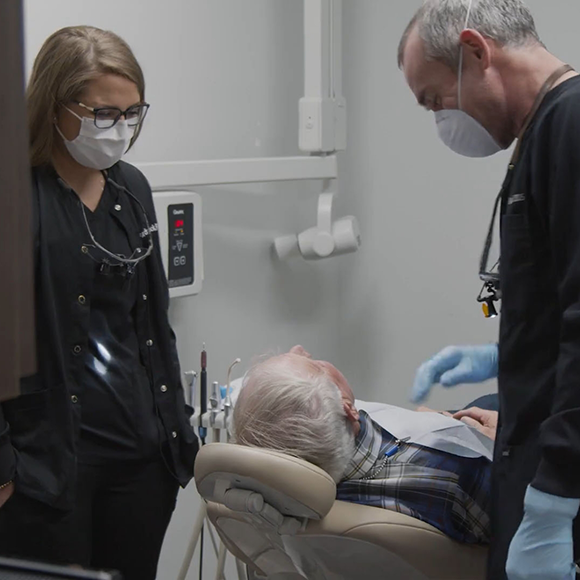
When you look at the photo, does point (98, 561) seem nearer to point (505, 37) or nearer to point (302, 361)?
point (302, 361)

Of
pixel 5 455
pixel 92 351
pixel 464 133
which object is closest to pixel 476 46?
pixel 464 133

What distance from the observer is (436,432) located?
1.61 metres

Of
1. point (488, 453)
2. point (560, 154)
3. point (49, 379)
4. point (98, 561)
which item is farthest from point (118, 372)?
point (560, 154)

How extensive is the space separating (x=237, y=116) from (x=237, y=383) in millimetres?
979

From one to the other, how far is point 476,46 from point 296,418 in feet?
2.28

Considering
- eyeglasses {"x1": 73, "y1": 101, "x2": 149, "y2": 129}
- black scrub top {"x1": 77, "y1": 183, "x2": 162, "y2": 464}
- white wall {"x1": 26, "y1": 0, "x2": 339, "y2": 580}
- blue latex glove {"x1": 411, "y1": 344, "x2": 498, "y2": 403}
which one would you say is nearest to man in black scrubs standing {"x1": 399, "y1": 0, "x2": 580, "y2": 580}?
blue latex glove {"x1": 411, "y1": 344, "x2": 498, "y2": 403}

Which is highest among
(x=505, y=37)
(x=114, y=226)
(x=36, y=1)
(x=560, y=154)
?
(x=36, y=1)

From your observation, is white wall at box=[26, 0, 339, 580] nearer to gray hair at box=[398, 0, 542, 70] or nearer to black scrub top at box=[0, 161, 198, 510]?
black scrub top at box=[0, 161, 198, 510]

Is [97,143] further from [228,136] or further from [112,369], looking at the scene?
[228,136]

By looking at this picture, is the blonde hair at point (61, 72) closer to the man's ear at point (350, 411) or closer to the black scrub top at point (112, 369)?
the black scrub top at point (112, 369)

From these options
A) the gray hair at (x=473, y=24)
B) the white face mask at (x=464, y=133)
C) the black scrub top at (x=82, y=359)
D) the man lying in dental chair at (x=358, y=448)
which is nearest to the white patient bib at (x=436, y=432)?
the man lying in dental chair at (x=358, y=448)

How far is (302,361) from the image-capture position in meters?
1.56

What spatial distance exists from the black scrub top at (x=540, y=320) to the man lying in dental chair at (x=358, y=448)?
0.46 feet

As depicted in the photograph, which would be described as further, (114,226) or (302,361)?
(114,226)
